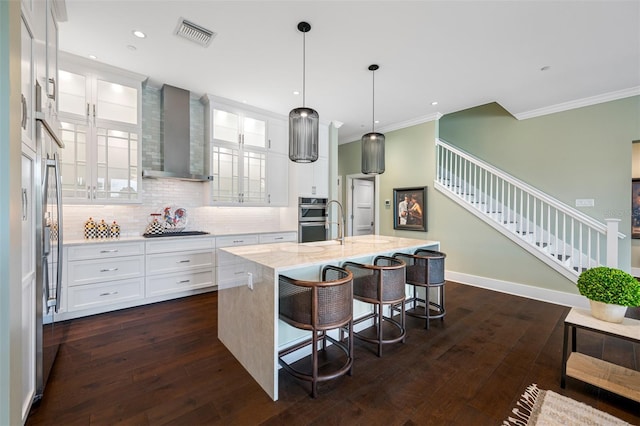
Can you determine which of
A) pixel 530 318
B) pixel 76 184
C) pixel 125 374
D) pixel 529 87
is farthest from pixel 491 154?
pixel 76 184

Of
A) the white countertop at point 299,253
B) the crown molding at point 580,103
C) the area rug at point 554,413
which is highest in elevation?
the crown molding at point 580,103

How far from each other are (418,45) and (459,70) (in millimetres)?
905

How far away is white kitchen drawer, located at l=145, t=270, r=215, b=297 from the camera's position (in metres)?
3.48

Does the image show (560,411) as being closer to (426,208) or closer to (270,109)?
(426,208)

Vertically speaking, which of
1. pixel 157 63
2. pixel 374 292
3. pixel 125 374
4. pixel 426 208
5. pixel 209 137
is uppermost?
pixel 157 63

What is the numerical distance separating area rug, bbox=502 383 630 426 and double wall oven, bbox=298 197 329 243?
3676 mm

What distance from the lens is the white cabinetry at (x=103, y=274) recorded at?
9.78 feet

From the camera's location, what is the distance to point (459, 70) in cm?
345

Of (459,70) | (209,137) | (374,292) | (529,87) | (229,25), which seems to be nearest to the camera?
(374,292)

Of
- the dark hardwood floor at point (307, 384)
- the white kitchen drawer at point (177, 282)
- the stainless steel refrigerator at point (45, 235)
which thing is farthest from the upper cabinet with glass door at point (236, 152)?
the stainless steel refrigerator at point (45, 235)

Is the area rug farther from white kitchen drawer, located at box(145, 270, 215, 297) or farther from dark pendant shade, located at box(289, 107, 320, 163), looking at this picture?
white kitchen drawer, located at box(145, 270, 215, 297)

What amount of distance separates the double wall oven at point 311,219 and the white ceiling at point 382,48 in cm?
187

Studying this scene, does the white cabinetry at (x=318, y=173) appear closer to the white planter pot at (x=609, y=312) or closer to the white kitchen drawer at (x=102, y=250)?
the white kitchen drawer at (x=102, y=250)

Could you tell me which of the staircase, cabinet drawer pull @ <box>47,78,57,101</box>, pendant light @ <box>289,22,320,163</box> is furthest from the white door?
cabinet drawer pull @ <box>47,78,57,101</box>
